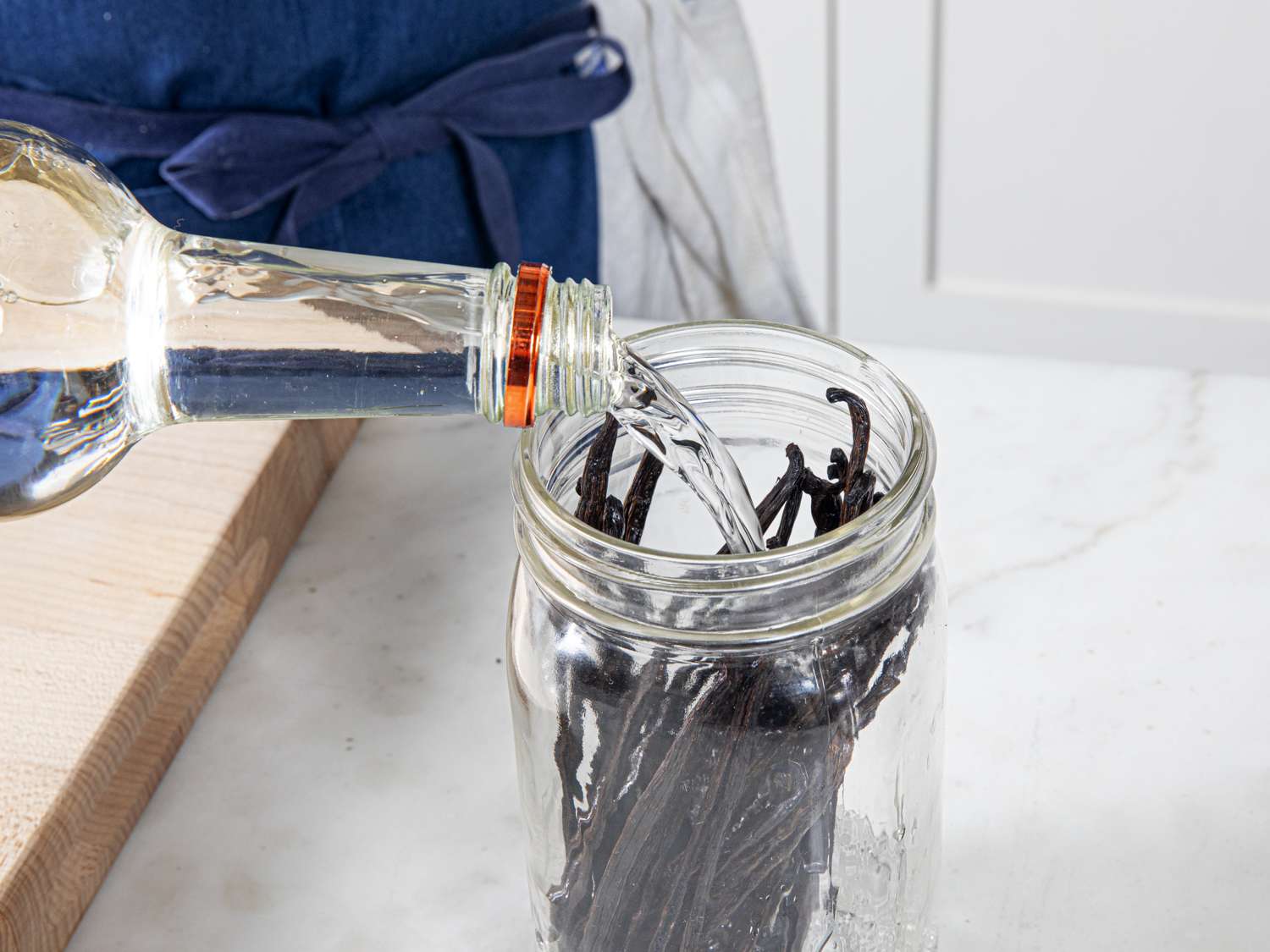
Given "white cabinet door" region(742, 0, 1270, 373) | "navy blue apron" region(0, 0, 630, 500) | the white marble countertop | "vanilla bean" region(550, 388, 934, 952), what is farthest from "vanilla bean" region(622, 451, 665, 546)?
"white cabinet door" region(742, 0, 1270, 373)

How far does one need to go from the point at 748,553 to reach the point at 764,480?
3.3 inches

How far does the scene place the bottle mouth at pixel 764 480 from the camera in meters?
0.26

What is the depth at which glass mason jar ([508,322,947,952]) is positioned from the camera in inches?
10.8

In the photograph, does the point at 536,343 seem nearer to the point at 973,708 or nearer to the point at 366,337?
the point at 366,337

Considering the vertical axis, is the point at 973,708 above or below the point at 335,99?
below

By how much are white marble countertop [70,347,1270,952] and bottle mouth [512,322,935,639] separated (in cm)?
13

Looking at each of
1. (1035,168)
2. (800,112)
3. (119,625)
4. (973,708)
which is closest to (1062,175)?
(1035,168)

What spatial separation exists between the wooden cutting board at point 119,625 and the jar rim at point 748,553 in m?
0.18

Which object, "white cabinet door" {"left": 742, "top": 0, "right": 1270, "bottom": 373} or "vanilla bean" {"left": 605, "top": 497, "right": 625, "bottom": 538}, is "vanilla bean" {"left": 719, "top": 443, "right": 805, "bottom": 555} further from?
"white cabinet door" {"left": 742, "top": 0, "right": 1270, "bottom": 373}

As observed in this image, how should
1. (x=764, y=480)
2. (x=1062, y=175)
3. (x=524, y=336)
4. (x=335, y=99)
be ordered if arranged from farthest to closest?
(x=1062, y=175) → (x=335, y=99) → (x=764, y=480) → (x=524, y=336)

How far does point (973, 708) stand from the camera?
16.8 inches

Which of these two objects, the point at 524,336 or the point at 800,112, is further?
the point at 800,112

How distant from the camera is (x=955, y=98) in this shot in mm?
1255

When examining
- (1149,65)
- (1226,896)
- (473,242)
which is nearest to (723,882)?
(1226,896)
